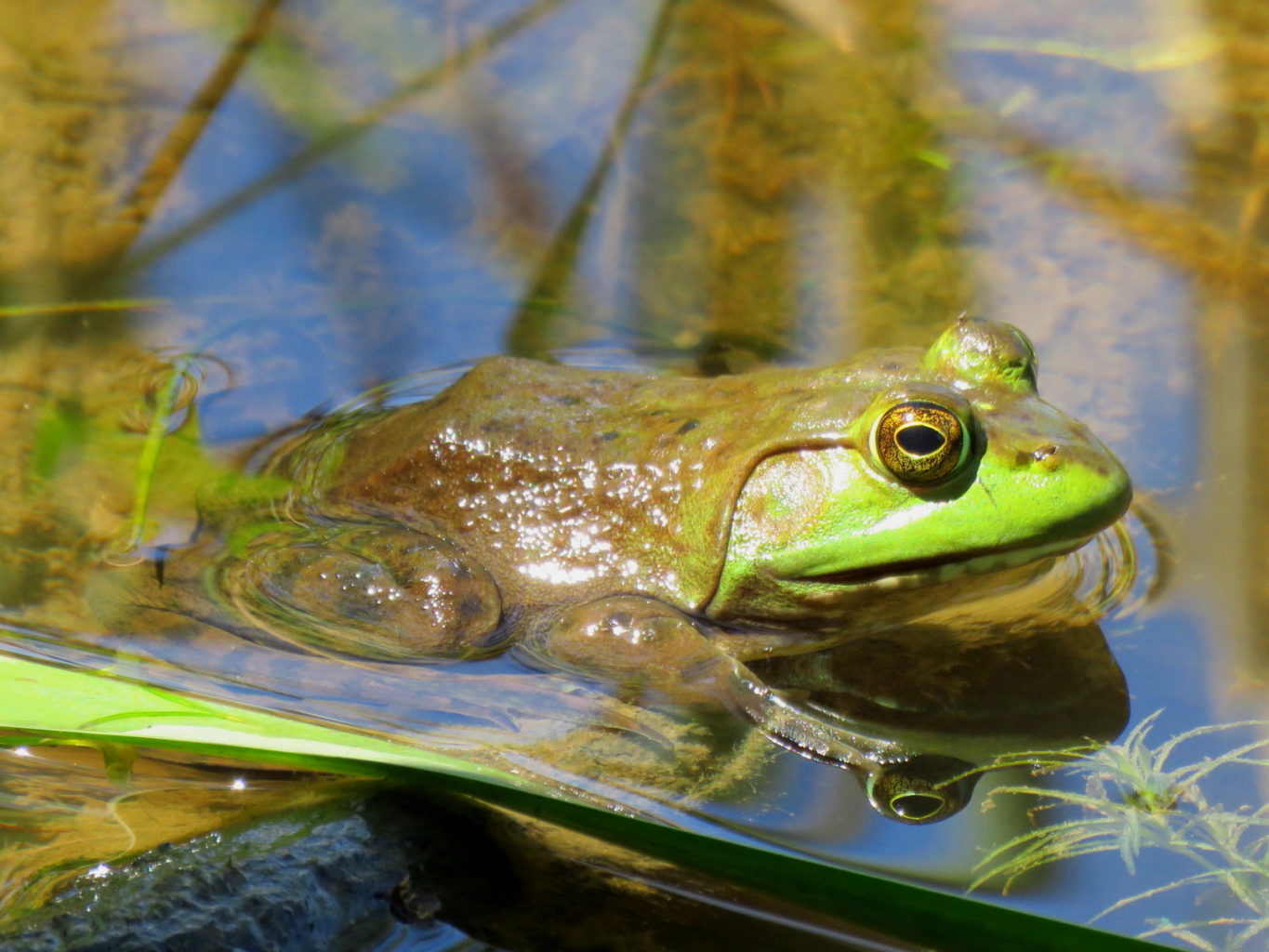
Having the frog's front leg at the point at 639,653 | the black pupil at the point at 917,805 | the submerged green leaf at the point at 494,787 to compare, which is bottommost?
the submerged green leaf at the point at 494,787

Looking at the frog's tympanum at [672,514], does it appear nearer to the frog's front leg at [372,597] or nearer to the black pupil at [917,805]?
the frog's front leg at [372,597]

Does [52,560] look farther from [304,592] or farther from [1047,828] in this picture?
[1047,828]

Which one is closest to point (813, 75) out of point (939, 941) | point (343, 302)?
point (343, 302)

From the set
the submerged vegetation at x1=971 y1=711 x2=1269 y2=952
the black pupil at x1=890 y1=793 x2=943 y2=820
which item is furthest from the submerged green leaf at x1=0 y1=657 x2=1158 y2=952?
the black pupil at x1=890 y1=793 x2=943 y2=820

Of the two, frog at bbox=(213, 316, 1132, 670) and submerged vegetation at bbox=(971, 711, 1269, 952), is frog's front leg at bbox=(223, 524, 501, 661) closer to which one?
frog at bbox=(213, 316, 1132, 670)

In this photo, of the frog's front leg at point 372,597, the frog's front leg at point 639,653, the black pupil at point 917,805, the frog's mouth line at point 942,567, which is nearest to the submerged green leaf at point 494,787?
the black pupil at point 917,805

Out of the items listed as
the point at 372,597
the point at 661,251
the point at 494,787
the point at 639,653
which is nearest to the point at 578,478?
the point at 639,653

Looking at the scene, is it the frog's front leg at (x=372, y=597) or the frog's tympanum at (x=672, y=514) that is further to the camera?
the frog's front leg at (x=372, y=597)
